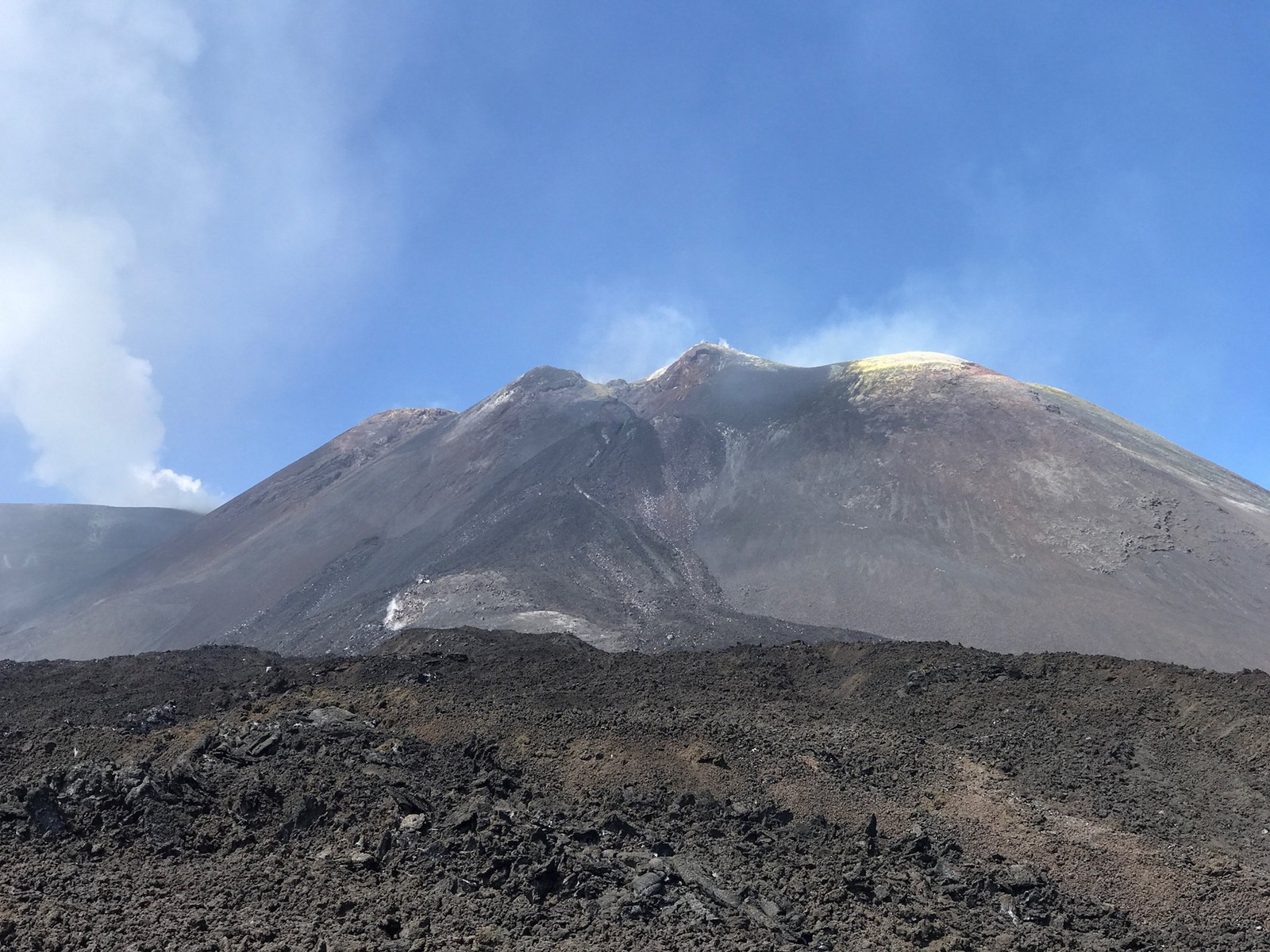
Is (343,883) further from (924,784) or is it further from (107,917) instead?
(924,784)

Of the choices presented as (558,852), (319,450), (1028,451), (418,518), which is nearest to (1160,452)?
(1028,451)

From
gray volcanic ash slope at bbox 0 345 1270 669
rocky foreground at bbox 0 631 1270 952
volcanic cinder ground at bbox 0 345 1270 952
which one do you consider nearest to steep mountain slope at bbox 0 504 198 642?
gray volcanic ash slope at bbox 0 345 1270 669

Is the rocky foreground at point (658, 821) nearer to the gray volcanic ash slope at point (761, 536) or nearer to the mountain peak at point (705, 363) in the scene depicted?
the gray volcanic ash slope at point (761, 536)

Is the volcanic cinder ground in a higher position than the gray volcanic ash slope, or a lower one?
lower

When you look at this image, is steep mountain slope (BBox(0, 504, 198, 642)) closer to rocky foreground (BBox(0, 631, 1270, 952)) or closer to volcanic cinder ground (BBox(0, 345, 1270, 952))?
volcanic cinder ground (BBox(0, 345, 1270, 952))

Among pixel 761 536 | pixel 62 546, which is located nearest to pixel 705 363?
pixel 761 536

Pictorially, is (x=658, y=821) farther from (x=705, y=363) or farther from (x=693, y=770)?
(x=705, y=363)
